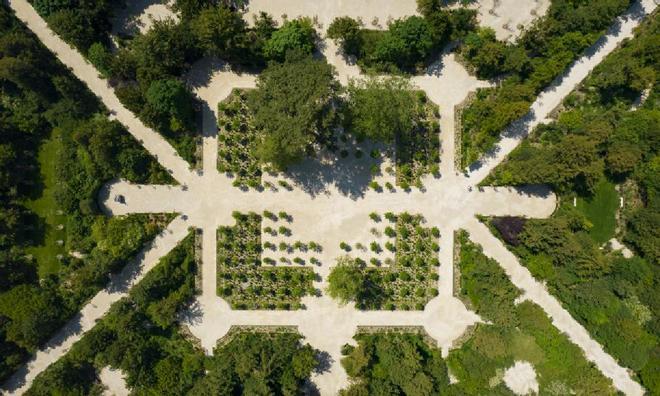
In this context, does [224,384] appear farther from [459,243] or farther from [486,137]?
[486,137]

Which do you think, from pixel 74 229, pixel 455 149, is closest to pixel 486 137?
pixel 455 149

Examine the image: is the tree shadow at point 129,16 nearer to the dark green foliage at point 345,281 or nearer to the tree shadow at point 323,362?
the dark green foliage at point 345,281

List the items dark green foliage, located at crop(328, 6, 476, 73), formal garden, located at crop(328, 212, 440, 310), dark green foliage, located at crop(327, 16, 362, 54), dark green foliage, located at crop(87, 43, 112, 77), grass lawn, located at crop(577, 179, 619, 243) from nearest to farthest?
dark green foliage, located at crop(87, 43, 112, 77) < dark green foliage, located at crop(328, 6, 476, 73) < dark green foliage, located at crop(327, 16, 362, 54) < formal garden, located at crop(328, 212, 440, 310) < grass lawn, located at crop(577, 179, 619, 243)

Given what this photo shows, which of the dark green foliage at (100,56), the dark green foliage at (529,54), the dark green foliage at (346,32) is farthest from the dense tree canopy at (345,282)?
the dark green foliage at (100,56)

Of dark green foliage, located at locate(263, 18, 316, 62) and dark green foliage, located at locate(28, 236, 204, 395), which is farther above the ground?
dark green foliage, located at locate(263, 18, 316, 62)

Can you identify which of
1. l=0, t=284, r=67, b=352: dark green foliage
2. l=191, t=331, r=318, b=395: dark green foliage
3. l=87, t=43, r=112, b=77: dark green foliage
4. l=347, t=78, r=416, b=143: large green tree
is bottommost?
l=191, t=331, r=318, b=395: dark green foliage

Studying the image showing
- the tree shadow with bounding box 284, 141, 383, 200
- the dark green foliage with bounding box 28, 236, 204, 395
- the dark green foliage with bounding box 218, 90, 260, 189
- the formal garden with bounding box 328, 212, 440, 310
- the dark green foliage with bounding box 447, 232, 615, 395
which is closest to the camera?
the dark green foliage with bounding box 28, 236, 204, 395

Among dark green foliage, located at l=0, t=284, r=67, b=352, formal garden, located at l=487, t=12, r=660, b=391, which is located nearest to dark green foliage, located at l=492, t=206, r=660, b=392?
formal garden, located at l=487, t=12, r=660, b=391

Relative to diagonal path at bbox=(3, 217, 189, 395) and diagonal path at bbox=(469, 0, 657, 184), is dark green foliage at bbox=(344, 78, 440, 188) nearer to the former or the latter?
diagonal path at bbox=(469, 0, 657, 184)
